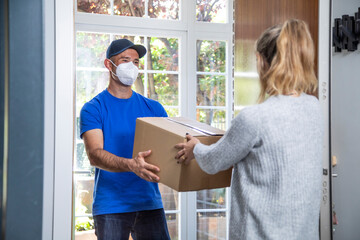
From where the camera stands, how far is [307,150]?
121 centimetres

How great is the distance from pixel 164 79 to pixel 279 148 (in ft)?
6.45

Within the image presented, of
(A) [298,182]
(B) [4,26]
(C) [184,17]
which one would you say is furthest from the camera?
(C) [184,17]

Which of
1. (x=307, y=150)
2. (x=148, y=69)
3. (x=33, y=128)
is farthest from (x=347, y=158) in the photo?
(x=33, y=128)

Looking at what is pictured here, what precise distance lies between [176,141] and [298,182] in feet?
1.42

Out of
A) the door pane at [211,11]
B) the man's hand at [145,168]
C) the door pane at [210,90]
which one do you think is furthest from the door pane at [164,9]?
the man's hand at [145,168]

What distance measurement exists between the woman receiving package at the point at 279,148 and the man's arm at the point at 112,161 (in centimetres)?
37

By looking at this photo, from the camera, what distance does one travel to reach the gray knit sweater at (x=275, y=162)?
116cm

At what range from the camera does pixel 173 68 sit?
3070 millimetres

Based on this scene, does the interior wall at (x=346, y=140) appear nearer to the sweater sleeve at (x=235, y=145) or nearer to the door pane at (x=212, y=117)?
the door pane at (x=212, y=117)

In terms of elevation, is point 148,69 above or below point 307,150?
above

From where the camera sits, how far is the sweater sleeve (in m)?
1.15

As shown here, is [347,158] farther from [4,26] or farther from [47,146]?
[4,26]

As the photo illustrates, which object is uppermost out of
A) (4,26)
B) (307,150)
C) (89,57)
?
(89,57)

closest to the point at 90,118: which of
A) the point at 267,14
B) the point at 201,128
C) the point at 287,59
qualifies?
the point at 201,128
